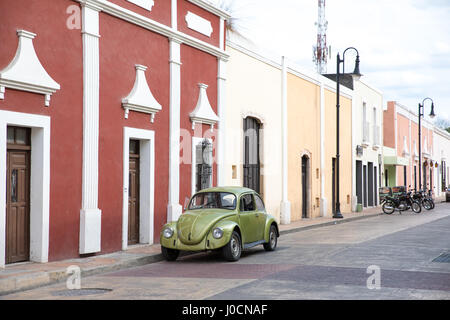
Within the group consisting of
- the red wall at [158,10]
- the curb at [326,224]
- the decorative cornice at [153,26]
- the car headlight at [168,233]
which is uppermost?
the red wall at [158,10]

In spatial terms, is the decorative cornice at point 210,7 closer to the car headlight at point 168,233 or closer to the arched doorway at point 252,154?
the arched doorway at point 252,154

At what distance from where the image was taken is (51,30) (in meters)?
12.1

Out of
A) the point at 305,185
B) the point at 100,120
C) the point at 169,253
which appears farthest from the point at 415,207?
the point at 100,120

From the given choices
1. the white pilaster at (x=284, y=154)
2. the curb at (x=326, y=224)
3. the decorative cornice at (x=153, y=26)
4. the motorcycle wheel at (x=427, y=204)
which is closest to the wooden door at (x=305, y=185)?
the curb at (x=326, y=224)

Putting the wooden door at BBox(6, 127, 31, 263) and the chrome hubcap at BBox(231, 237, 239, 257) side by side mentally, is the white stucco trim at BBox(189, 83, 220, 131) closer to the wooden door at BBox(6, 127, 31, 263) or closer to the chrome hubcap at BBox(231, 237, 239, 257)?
the chrome hubcap at BBox(231, 237, 239, 257)

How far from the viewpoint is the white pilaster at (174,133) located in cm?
1623

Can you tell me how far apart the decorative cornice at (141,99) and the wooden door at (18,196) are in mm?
2995

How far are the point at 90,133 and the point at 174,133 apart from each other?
3.60 meters

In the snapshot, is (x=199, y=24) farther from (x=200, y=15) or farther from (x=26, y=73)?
(x=26, y=73)

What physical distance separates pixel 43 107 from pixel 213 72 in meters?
7.64

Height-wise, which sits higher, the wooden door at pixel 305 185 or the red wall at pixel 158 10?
the red wall at pixel 158 10
